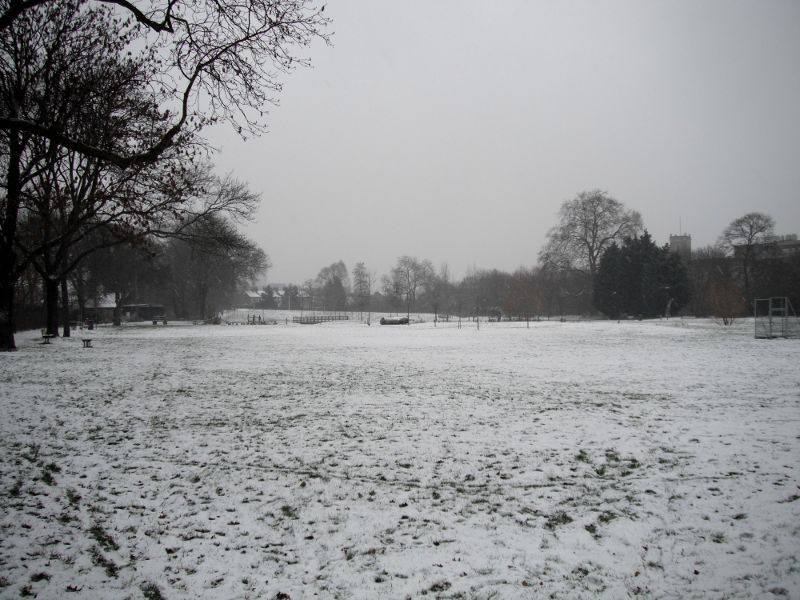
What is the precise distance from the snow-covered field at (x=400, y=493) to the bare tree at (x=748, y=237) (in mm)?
62262

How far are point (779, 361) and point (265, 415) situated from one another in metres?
17.8

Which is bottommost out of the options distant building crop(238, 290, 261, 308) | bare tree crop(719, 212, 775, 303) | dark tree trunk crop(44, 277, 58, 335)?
dark tree trunk crop(44, 277, 58, 335)

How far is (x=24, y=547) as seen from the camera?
4.18m

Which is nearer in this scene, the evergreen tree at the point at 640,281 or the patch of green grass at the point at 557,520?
the patch of green grass at the point at 557,520

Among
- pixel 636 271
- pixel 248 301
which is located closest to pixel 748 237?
pixel 636 271

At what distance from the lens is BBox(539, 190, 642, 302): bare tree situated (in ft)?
216

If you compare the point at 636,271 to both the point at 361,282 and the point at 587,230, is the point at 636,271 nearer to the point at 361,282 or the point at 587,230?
the point at 587,230

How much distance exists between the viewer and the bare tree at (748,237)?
60344mm

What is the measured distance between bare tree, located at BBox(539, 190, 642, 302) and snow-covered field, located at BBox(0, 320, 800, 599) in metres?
59.6

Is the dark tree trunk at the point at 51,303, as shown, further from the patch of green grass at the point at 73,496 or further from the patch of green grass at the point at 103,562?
the patch of green grass at the point at 103,562

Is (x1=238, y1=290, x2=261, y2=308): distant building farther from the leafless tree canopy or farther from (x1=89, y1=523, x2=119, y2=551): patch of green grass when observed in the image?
(x1=89, y1=523, x2=119, y2=551): patch of green grass

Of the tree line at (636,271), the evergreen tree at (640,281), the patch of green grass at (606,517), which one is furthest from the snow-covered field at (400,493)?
the evergreen tree at (640,281)

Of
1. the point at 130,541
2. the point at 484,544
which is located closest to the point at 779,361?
the point at 484,544

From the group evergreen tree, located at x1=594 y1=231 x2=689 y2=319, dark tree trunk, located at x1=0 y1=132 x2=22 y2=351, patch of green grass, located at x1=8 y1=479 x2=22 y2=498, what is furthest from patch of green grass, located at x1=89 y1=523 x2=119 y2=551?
evergreen tree, located at x1=594 y1=231 x2=689 y2=319
